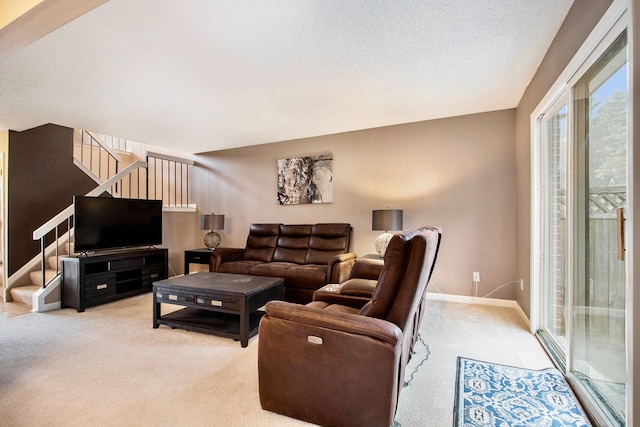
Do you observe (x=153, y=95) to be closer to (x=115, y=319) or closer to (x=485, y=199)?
(x=115, y=319)

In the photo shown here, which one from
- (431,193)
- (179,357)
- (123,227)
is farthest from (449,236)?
(123,227)

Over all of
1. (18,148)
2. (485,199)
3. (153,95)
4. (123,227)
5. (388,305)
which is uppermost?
(153,95)

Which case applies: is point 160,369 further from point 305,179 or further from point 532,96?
point 532,96

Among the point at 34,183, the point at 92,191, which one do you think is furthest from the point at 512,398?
the point at 34,183

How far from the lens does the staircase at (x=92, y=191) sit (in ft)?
11.7

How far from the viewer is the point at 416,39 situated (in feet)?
6.84

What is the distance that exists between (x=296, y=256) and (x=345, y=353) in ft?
9.42

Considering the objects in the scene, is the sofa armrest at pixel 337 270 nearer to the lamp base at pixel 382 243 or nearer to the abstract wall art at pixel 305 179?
the lamp base at pixel 382 243

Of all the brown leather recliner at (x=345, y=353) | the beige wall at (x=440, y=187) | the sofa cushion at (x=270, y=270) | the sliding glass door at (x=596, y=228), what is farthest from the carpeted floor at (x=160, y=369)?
the sofa cushion at (x=270, y=270)

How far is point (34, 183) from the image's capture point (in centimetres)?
423

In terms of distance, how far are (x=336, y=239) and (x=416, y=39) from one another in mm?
2632

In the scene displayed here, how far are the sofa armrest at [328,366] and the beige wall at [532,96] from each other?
198 cm

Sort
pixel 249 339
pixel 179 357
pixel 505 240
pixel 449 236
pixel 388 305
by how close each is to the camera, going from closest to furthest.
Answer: pixel 388 305 < pixel 179 357 < pixel 249 339 < pixel 505 240 < pixel 449 236

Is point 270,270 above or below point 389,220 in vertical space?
below
